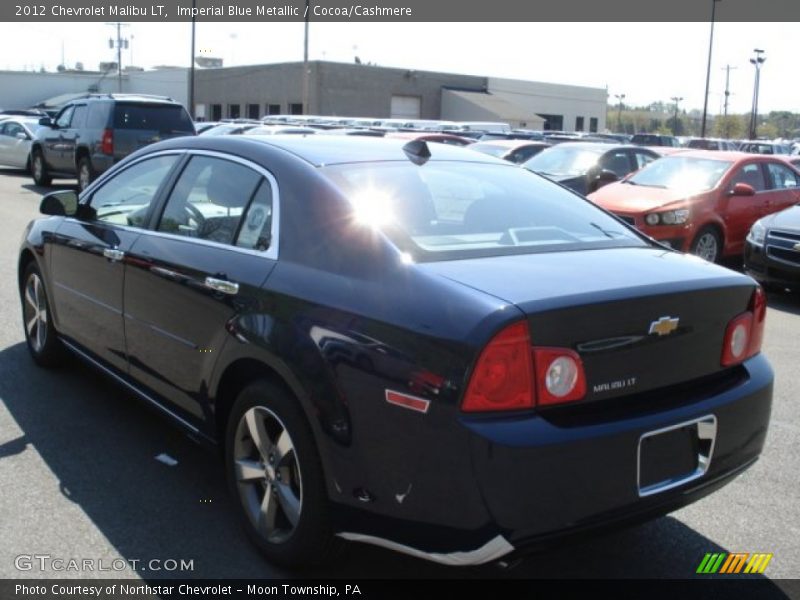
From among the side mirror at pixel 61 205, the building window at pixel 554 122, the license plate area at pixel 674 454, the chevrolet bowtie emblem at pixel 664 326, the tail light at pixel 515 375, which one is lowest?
the license plate area at pixel 674 454

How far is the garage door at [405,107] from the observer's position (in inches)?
2245

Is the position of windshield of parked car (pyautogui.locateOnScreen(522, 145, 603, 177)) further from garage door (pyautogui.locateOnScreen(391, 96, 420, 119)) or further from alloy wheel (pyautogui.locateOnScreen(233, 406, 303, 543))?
garage door (pyautogui.locateOnScreen(391, 96, 420, 119))

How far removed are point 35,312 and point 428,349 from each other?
13.3ft

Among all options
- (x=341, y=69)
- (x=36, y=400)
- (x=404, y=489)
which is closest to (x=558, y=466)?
(x=404, y=489)

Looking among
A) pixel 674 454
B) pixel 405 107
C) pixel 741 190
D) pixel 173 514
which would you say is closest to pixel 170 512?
pixel 173 514

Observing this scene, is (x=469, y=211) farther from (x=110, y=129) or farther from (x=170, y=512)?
(x=110, y=129)

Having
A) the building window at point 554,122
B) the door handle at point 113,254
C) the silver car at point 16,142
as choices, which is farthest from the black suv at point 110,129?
the building window at point 554,122

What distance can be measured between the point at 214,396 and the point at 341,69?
51209mm

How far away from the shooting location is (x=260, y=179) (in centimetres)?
379

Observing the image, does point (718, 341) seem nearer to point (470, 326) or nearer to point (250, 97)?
point (470, 326)

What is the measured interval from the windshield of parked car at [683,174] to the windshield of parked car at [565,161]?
1.77m

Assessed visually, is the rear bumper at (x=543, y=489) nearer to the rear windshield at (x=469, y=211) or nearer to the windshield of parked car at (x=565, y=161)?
the rear windshield at (x=469, y=211)

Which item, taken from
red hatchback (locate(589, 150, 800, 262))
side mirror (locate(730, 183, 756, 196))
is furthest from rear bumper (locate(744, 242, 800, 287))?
side mirror (locate(730, 183, 756, 196))

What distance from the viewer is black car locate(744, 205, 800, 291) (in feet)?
30.1
